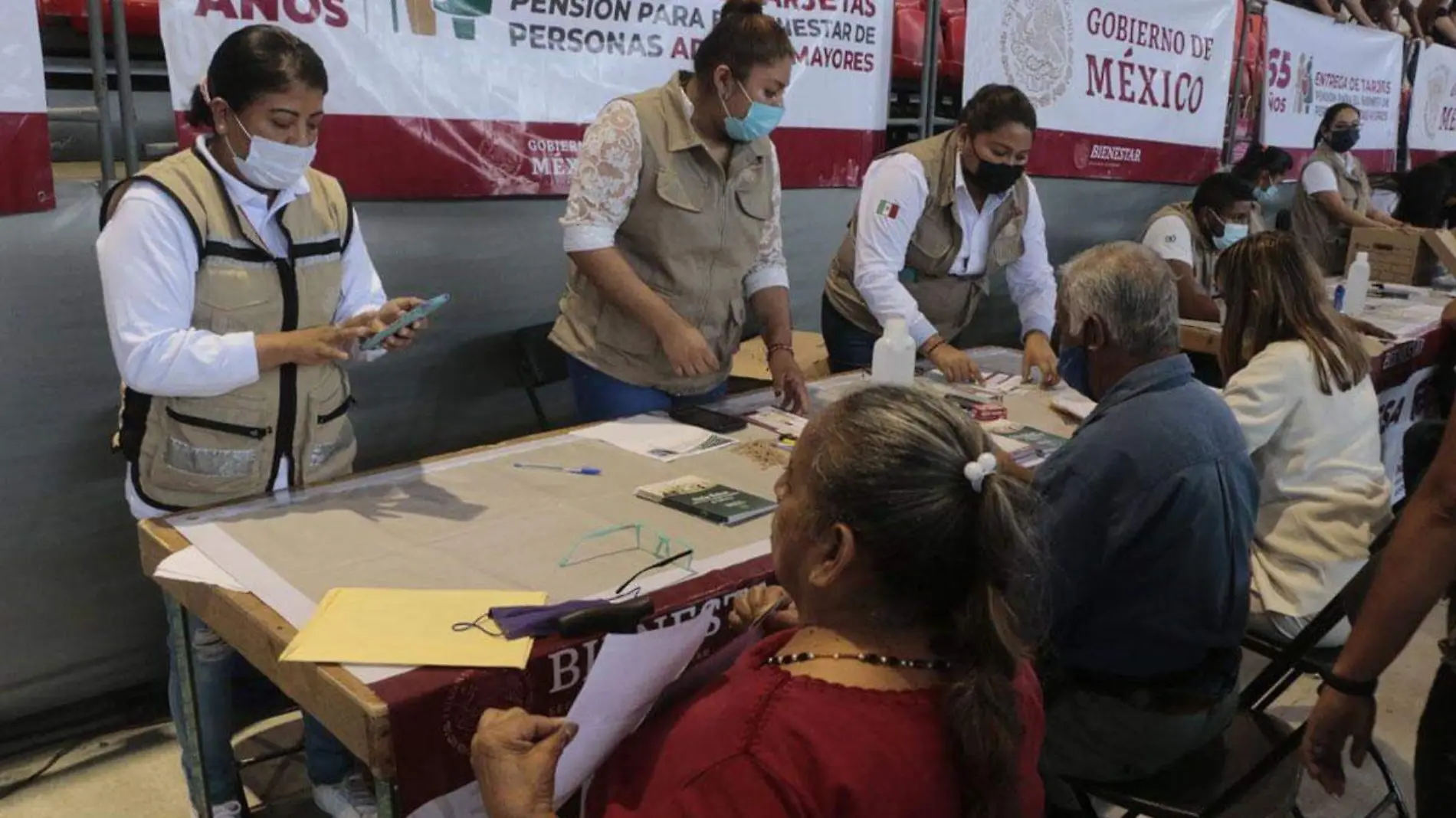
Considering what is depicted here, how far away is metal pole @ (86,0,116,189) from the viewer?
2143 millimetres

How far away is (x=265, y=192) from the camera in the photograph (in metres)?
1.75

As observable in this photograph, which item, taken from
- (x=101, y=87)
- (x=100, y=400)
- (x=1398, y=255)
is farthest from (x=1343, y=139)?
(x=100, y=400)

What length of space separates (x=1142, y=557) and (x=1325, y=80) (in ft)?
19.7

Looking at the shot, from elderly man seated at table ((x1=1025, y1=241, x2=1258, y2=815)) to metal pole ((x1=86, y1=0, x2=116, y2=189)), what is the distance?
1.94 meters

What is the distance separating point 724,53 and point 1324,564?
149 cm

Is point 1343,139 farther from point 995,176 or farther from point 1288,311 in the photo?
point 1288,311

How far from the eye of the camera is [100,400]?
232 cm

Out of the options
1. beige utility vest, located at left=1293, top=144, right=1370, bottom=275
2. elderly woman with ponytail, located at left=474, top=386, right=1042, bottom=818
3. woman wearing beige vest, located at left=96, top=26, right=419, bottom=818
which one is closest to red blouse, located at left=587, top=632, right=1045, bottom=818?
elderly woman with ponytail, located at left=474, top=386, right=1042, bottom=818

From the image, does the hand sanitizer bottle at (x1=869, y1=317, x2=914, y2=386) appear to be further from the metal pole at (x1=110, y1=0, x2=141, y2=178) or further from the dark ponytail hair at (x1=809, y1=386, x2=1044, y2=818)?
the metal pole at (x1=110, y1=0, x2=141, y2=178)

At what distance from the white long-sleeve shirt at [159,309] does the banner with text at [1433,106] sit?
26.9ft

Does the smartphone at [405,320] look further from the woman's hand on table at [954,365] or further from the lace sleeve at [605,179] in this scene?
the woman's hand on table at [954,365]

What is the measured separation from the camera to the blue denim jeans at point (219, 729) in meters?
1.60

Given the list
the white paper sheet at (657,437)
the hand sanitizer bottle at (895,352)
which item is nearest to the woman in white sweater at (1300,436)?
the hand sanitizer bottle at (895,352)

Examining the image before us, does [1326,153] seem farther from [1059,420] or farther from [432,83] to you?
[432,83]
